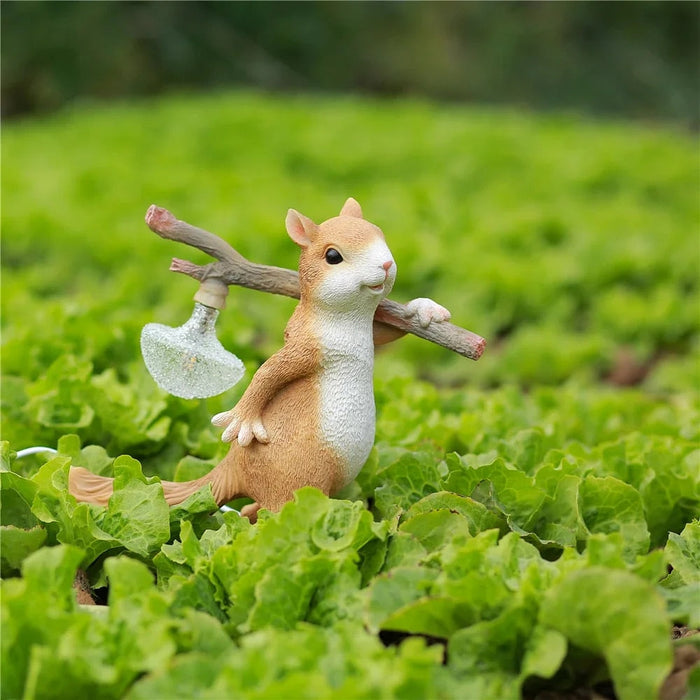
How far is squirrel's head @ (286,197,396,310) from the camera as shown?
7.45 feet

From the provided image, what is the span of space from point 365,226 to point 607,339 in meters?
4.01

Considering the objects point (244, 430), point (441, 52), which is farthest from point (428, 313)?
point (441, 52)

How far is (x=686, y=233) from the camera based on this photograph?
795 cm

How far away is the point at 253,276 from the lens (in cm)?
246

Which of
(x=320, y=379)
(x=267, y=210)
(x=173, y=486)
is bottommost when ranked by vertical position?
(x=267, y=210)

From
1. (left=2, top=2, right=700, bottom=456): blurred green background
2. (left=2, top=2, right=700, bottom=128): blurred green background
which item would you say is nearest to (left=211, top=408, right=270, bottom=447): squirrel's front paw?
(left=2, top=2, right=700, bottom=456): blurred green background

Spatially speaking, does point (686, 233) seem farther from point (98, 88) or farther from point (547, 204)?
point (98, 88)

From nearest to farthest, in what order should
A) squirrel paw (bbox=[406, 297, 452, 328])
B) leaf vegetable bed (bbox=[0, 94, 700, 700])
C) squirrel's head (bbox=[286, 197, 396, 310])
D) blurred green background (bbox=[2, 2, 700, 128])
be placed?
leaf vegetable bed (bbox=[0, 94, 700, 700]) < squirrel's head (bbox=[286, 197, 396, 310]) < squirrel paw (bbox=[406, 297, 452, 328]) < blurred green background (bbox=[2, 2, 700, 128])

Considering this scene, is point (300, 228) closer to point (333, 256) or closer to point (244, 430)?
point (333, 256)

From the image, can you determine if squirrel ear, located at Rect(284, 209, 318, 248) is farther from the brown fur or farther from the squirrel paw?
the squirrel paw

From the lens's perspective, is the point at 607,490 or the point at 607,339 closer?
the point at 607,490

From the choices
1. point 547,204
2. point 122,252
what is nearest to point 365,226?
point 122,252

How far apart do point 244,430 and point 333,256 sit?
1.49 ft

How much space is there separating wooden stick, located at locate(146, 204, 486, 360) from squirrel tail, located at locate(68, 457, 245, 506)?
45 centimetres
